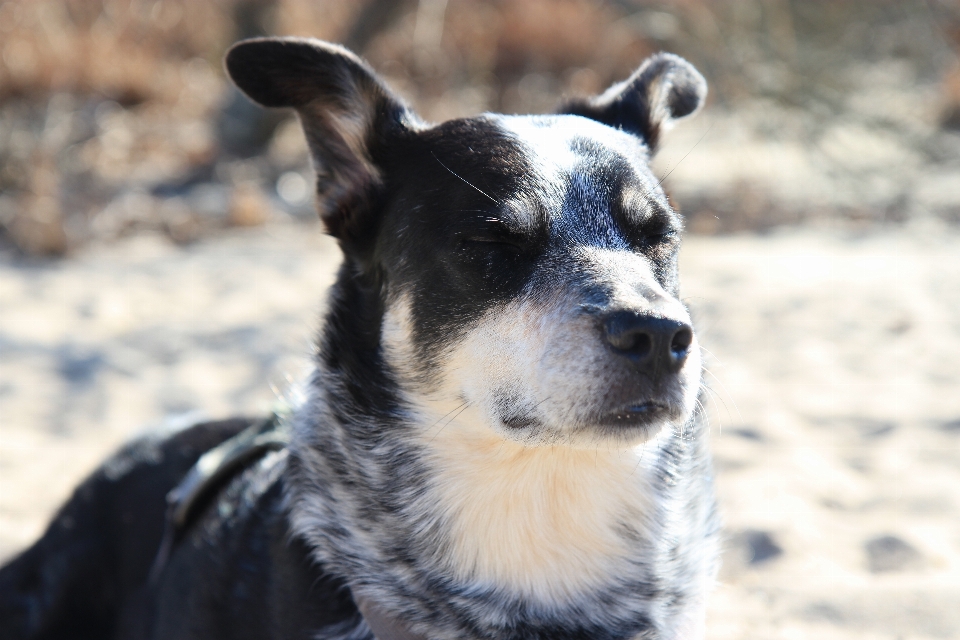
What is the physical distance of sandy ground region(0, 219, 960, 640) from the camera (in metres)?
3.14

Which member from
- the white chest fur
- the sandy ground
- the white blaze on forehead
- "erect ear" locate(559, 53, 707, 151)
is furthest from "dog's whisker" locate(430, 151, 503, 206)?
the sandy ground

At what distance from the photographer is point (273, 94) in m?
2.56

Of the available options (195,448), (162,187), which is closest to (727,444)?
(195,448)

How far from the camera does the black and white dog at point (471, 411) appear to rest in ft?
7.20

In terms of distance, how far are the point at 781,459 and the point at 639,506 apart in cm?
191

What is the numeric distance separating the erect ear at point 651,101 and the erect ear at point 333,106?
0.73m

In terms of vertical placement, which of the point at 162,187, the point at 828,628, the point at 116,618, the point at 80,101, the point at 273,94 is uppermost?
the point at 80,101

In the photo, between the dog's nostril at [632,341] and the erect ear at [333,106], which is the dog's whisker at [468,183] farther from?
the dog's nostril at [632,341]

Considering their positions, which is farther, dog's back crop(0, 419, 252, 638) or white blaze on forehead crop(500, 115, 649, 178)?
dog's back crop(0, 419, 252, 638)

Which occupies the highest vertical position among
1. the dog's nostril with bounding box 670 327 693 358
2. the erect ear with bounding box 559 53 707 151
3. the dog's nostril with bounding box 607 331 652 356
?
the erect ear with bounding box 559 53 707 151

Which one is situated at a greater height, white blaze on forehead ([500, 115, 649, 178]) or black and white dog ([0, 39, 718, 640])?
white blaze on forehead ([500, 115, 649, 178])

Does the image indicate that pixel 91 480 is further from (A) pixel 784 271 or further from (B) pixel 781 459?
(A) pixel 784 271

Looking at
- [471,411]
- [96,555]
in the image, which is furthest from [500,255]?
[96,555]

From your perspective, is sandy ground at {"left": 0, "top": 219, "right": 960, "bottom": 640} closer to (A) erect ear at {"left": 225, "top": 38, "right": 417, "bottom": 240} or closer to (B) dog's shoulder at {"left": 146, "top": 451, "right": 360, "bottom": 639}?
(B) dog's shoulder at {"left": 146, "top": 451, "right": 360, "bottom": 639}
